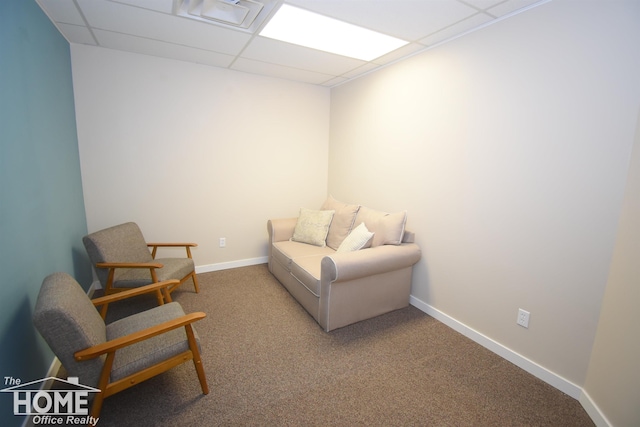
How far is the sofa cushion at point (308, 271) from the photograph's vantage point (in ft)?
8.04

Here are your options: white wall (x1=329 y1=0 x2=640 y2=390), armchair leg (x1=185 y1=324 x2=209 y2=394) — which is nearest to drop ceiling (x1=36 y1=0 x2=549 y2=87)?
white wall (x1=329 y1=0 x2=640 y2=390)

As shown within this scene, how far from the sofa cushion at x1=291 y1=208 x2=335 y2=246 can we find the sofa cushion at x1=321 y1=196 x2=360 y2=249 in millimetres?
65

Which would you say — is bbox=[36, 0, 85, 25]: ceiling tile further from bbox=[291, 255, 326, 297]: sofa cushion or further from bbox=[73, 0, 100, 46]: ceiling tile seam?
bbox=[291, 255, 326, 297]: sofa cushion

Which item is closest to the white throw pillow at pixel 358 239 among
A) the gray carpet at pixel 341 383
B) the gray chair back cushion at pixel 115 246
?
the gray carpet at pixel 341 383

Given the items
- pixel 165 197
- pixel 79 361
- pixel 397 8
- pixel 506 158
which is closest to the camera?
pixel 79 361

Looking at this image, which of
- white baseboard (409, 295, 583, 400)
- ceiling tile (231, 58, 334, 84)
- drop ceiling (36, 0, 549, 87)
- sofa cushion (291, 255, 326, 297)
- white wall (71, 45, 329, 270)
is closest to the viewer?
white baseboard (409, 295, 583, 400)

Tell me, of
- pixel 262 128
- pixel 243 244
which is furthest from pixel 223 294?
pixel 262 128

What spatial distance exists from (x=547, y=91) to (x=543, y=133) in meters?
0.26

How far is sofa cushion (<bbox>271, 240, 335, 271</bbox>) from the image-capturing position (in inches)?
118

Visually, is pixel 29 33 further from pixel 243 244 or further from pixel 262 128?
pixel 243 244

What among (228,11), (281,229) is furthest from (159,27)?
(281,229)

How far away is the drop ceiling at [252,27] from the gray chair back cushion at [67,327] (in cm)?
195

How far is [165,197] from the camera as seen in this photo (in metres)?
3.27

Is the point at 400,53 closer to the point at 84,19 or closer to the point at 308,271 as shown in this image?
the point at 308,271
